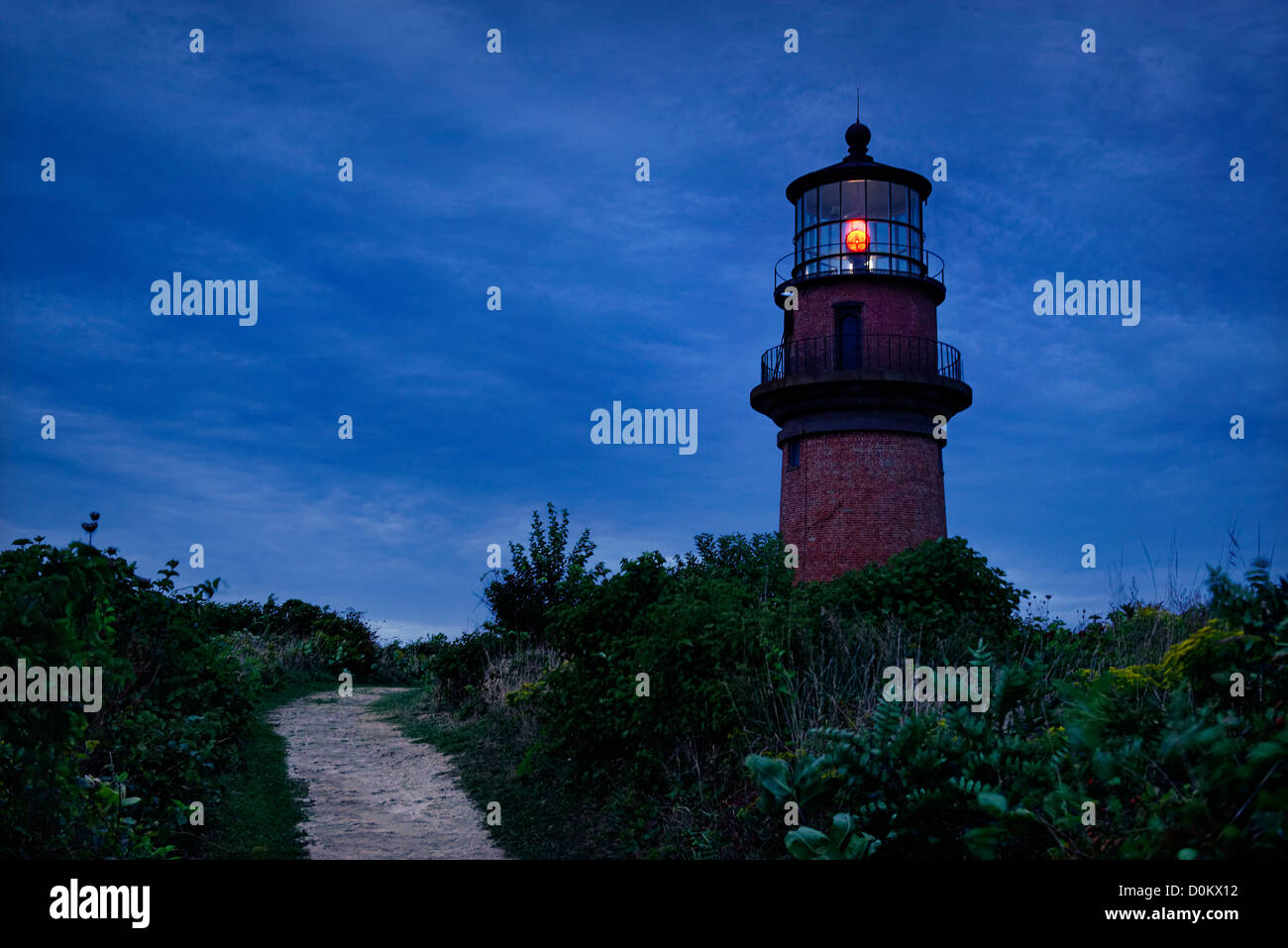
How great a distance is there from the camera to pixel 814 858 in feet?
19.6

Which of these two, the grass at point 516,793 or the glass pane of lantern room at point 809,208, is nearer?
the grass at point 516,793

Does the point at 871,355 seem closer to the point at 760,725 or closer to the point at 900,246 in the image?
the point at 900,246

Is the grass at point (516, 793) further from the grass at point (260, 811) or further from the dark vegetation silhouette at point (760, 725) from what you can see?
the grass at point (260, 811)

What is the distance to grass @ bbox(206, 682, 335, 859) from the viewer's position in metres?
9.20

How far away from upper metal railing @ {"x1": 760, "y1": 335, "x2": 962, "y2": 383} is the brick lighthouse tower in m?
0.03

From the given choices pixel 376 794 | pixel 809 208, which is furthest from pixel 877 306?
pixel 376 794

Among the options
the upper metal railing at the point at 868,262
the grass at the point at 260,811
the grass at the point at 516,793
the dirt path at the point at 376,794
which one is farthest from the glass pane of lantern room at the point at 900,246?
the grass at the point at 260,811

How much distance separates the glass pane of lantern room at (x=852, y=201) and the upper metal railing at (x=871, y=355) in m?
3.14

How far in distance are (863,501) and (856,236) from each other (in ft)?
22.3

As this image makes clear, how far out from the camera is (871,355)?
78.7 ft

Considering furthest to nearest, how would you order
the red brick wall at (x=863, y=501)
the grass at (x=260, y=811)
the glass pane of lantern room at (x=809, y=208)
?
the glass pane of lantern room at (x=809, y=208) < the red brick wall at (x=863, y=501) < the grass at (x=260, y=811)

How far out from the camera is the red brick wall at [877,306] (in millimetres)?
24141
